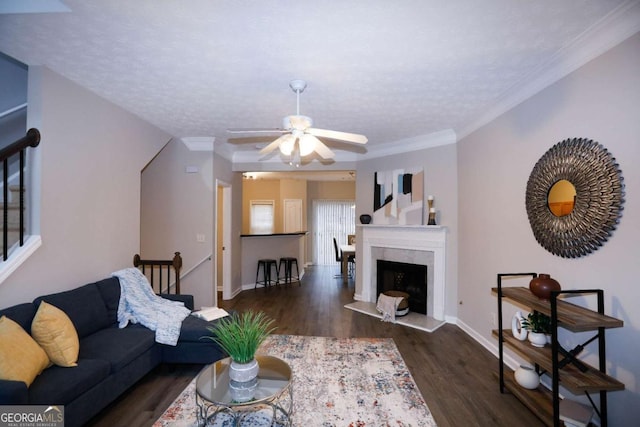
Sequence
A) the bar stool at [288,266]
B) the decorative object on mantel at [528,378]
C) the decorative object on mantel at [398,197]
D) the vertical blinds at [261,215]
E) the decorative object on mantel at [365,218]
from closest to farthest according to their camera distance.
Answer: the decorative object on mantel at [528,378] < the decorative object on mantel at [398,197] < the decorative object on mantel at [365,218] < the bar stool at [288,266] < the vertical blinds at [261,215]

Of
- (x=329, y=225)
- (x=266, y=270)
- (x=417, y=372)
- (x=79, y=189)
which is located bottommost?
(x=417, y=372)

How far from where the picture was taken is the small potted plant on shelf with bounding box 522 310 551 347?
2.26m

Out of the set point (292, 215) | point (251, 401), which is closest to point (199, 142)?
point (251, 401)

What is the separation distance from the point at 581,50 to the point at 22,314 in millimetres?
4444

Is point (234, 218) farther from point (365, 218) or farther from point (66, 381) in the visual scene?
point (66, 381)

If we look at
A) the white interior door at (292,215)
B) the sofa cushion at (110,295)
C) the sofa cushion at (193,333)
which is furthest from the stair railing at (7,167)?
the white interior door at (292,215)

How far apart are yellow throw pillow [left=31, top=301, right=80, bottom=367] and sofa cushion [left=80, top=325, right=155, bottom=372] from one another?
0.60 ft

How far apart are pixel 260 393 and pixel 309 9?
94.4 inches

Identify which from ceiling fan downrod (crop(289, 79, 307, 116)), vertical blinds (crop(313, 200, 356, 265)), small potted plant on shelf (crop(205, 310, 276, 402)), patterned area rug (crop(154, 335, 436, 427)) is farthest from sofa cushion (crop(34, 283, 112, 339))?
vertical blinds (crop(313, 200, 356, 265))

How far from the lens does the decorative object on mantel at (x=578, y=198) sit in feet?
6.27

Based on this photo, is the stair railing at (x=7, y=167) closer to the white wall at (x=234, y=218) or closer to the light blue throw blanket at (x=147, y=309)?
the light blue throw blanket at (x=147, y=309)

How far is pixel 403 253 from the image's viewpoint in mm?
4801

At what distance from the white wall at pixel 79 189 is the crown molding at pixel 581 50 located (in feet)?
13.6

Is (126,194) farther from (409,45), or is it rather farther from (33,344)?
(409,45)
